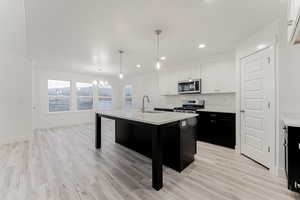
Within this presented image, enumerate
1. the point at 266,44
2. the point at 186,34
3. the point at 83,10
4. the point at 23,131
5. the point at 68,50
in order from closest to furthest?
1. the point at 83,10
2. the point at 266,44
3. the point at 186,34
4. the point at 68,50
5. the point at 23,131

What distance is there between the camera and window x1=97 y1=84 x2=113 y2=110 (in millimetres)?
7426

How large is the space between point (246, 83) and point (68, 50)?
169 inches

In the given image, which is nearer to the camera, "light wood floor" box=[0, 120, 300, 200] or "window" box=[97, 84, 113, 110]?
"light wood floor" box=[0, 120, 300, 200]

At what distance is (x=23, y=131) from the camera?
4.04m

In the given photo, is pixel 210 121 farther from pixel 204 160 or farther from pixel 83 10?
pixel 83 10

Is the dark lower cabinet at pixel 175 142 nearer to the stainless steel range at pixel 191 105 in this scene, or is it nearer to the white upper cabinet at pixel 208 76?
the stainless steel range at pixel 191 105

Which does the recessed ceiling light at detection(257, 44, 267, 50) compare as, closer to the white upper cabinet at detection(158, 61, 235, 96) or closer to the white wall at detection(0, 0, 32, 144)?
the white upper cabinet at detection(158, 61, 235, 96)

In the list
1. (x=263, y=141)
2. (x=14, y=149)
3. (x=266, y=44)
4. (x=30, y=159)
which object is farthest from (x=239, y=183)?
(x=14, y=149)

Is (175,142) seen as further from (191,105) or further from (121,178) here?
(191,105)

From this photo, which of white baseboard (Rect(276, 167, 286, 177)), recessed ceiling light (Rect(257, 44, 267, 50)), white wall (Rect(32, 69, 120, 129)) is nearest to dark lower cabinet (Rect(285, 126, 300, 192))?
white baseboard (Rect(276, 167, 286, 177))

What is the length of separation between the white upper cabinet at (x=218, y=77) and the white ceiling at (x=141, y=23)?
52 centimetres

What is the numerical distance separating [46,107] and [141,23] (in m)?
5.58

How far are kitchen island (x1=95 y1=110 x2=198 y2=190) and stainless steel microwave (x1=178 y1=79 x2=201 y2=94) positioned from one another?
1.84 meters

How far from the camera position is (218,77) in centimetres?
392
